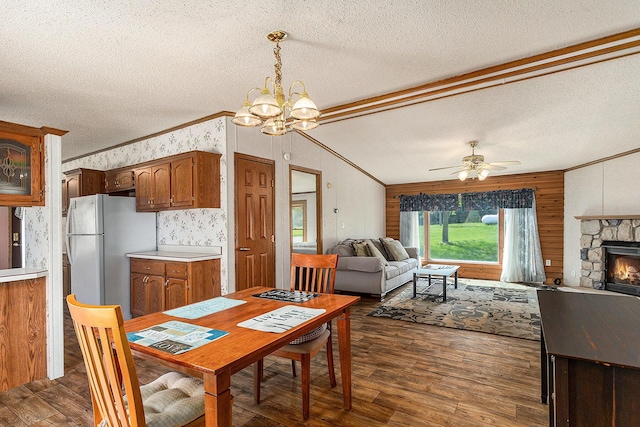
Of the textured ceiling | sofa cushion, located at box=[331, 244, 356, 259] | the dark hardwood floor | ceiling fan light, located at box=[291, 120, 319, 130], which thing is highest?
the textured ceiling

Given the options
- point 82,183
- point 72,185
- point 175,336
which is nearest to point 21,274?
point 175,336

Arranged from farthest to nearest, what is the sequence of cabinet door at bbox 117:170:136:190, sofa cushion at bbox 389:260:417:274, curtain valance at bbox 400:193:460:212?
curtain valance at bbox 400:193:460:212
sofa cushion at bbox 389:260:417:274
cabinet door at bbox 117:170:136:190

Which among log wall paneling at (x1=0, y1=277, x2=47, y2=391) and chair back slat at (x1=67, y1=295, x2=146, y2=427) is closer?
chair back slat at (x1=67, y1=295, x2=146, y2=427)

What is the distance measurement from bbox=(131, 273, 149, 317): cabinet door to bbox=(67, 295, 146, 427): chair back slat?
3023 mm

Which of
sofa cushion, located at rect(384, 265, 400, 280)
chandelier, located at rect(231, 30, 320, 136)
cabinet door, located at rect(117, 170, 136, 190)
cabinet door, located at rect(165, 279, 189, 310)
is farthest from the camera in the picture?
sofa cushion, located at rect(384, 265, 400, 280)

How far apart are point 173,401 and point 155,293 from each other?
2711mm

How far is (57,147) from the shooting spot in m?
2.80

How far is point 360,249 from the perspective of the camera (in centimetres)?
552

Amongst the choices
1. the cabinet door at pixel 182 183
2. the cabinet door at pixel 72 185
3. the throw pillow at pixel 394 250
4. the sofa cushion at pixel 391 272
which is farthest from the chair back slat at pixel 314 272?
the cabinet door at pixel 72 185

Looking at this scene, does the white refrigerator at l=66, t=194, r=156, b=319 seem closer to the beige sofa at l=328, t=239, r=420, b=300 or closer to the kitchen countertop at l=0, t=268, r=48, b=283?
the kitchen countertop at l=0, t=268, r=48, b=283

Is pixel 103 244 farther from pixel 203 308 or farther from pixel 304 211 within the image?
pixel 304 211

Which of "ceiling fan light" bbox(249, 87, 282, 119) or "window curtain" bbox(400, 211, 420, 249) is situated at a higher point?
"ceiling fan light" bbox(249, 87, 282, 119)

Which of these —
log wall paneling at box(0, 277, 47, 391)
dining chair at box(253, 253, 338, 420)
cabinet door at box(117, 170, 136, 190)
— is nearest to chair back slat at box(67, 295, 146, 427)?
dining chair at box(253, 253, 338, 420)

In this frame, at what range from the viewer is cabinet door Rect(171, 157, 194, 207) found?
3650mm
